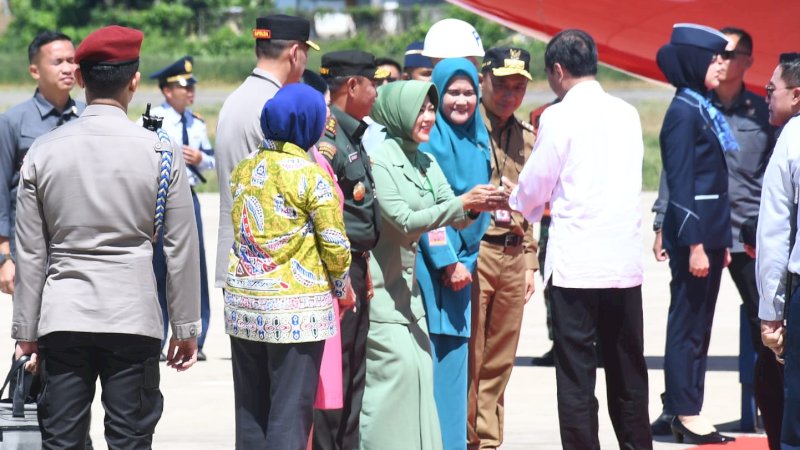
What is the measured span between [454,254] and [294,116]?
142 centimetres

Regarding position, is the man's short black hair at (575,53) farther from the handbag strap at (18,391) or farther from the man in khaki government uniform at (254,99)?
the handbag strap at (18,391)

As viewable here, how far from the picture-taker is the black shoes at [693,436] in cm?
678

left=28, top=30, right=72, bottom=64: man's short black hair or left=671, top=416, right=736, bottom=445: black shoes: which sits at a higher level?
left=28, top=30, right=72, bottom=64: man's short black hair

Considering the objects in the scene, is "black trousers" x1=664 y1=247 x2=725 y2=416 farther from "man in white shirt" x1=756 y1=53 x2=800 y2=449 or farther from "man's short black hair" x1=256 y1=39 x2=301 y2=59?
"man's short black hair" x1=256 y1=39 x2=301 y2=59

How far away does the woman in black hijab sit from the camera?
675 centimetres

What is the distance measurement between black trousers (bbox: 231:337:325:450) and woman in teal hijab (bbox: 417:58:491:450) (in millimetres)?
1195

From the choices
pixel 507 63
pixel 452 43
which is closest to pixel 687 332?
pixel 507 63

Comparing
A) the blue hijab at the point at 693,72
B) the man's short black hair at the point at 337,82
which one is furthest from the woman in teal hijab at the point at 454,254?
the blue hijab at the point at 693,72

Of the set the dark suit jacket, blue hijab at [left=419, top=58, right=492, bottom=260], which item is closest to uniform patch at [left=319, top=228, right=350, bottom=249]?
blue hijab at [left=419, top=58, right=492, bottom=260]

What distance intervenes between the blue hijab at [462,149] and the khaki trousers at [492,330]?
0.30 meters

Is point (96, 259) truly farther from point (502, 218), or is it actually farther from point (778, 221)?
point (502, 218)

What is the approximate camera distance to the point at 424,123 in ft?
19.2

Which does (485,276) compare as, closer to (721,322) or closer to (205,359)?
(205,359)

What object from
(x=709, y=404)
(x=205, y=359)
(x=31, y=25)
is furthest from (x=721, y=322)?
(x=31, y=25)
